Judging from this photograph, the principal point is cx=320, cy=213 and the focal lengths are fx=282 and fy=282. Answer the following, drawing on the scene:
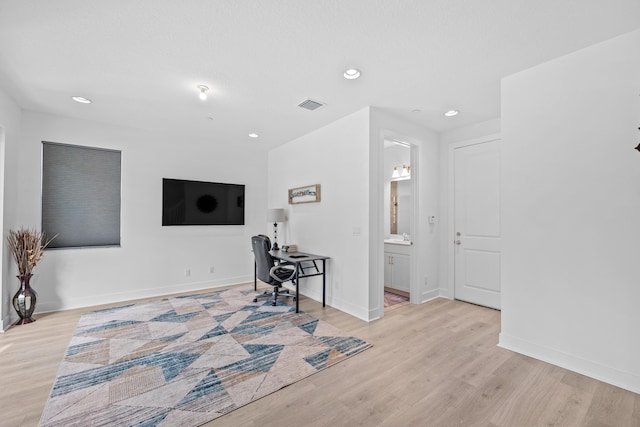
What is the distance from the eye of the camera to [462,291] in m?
4.20

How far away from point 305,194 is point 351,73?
2195 mm

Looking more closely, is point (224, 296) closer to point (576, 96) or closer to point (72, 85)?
point (72, 85)

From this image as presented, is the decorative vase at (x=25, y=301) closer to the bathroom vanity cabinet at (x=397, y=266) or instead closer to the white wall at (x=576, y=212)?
the bathroom vanity cabinet at (x=397, y=266)

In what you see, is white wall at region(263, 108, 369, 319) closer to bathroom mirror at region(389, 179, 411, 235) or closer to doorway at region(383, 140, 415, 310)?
doorway at region(383, 140, 415, 310)

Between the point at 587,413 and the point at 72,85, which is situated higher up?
the point at 72,85

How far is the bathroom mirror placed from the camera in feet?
17.4

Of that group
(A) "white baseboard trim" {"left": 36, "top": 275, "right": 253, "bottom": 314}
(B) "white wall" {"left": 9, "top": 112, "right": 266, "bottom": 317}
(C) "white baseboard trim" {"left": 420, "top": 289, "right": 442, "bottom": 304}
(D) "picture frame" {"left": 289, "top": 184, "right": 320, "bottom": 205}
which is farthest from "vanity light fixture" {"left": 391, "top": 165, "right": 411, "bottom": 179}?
(A) "white baseboard trim" {"left": 36, "top": 275, "right": 253, "bottom": 314}

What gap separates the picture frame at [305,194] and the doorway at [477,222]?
2.10 metres

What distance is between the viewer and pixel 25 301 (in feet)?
10.9

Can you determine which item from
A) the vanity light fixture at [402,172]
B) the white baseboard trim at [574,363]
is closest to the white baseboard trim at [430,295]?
the white baseboard trim at [574,363]

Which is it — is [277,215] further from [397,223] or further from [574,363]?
[574,363]

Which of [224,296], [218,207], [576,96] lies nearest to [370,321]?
[224,296]

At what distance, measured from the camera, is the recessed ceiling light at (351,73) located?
2.61 metres

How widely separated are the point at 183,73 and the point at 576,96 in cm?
344
